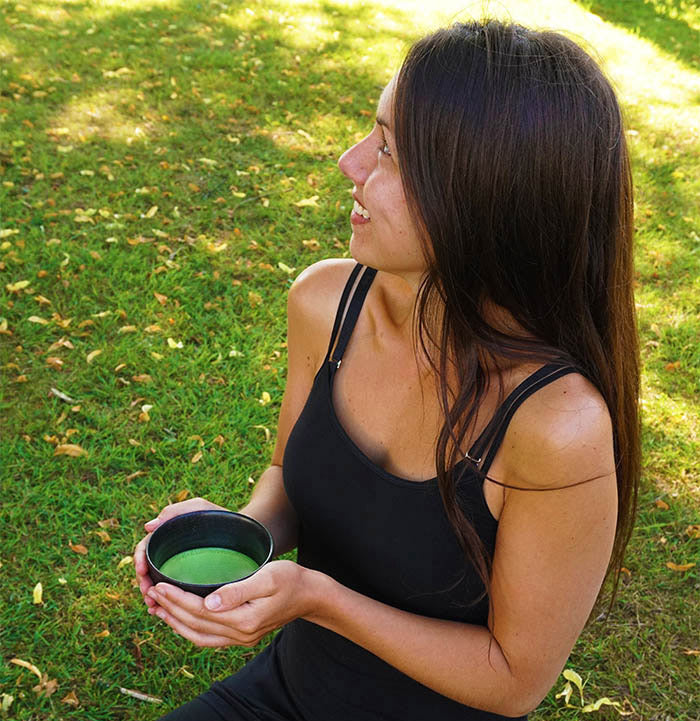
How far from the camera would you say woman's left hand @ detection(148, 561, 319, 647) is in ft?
5.31

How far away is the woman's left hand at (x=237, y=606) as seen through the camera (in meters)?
1.62

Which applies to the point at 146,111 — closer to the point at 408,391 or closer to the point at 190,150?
the point at 190,150

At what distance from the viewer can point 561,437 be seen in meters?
1.69

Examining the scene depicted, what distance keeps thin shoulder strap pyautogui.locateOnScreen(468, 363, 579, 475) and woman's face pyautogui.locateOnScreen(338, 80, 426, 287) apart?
332mm

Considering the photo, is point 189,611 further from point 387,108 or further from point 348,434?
point 387,108

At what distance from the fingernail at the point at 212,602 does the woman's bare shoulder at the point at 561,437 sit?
2.01 feet

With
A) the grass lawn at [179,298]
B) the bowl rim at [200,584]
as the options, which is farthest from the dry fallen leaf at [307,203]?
the bowl rim at [200,584]

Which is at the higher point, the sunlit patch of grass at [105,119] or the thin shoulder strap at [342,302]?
the thin shoulder strap at [342,302]

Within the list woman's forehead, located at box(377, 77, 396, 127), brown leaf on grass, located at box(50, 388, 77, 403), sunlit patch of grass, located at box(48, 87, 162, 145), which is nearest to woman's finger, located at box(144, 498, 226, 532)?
woman's forehead, located at box(377, 77, 396, 127)

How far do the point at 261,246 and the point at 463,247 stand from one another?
388cm

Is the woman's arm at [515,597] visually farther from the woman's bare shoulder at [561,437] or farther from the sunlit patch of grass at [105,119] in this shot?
the sunlit patch of grass at [105,119]

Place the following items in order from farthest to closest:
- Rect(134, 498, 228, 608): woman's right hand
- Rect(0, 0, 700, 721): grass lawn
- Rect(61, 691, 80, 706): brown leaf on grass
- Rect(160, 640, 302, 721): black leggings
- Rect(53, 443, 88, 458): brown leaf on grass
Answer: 1. Rect(53, 443, 88, 458): brown leaf on grass
2. Rect(0, 0, 700, 721): grass lawn
3. Rect(61, 691, 80, 706): brown leaf on grass
4. Rect(160, 640, 302, 721): black leggings
5. Rect(134, 498, 228, 608): woman's right hand

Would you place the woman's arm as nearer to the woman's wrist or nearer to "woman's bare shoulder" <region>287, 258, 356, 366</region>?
the woman's wrist

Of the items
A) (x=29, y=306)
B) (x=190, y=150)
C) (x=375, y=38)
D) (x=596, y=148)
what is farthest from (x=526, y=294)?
(x=375, y=38)
